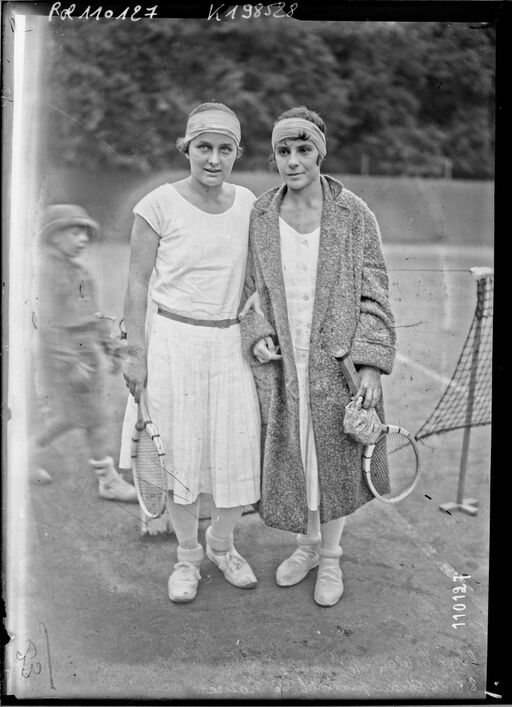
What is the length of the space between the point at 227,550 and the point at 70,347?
3.43ft

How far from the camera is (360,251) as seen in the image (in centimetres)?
308

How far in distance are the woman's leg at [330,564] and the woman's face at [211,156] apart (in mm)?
1450

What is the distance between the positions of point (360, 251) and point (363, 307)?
8.4 inches

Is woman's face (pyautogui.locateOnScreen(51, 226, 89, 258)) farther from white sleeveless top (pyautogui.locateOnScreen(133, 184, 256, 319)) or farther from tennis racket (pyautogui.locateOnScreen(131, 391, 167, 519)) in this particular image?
tennis racket (pyautogui.locateOnScreen(131, 391, 167, 519))

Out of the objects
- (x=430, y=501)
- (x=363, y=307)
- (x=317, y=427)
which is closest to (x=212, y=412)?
(x=317, y=427)

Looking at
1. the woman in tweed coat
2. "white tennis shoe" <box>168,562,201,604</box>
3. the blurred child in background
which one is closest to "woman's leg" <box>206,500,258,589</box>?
"white tennis shoe" <box>168,562,201,604</box>

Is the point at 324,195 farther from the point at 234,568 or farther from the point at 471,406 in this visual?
the point at 234,568

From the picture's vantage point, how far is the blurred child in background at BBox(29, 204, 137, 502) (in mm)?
3135

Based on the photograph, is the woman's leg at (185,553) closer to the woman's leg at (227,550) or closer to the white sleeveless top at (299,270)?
the woman's leg at (227,550)

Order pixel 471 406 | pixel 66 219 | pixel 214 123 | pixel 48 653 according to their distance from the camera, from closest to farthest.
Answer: pixel 214 123 < pixel 66 219 < pixel 48 653 < pixel 471 406

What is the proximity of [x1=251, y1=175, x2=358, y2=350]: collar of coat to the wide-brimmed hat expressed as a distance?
2.06ft

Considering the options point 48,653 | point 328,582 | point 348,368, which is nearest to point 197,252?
point 348,368

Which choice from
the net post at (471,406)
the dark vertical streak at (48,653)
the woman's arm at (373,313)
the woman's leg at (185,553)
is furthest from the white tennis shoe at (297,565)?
the dark vertical streak at (48,653)

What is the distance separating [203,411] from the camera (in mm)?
3135
